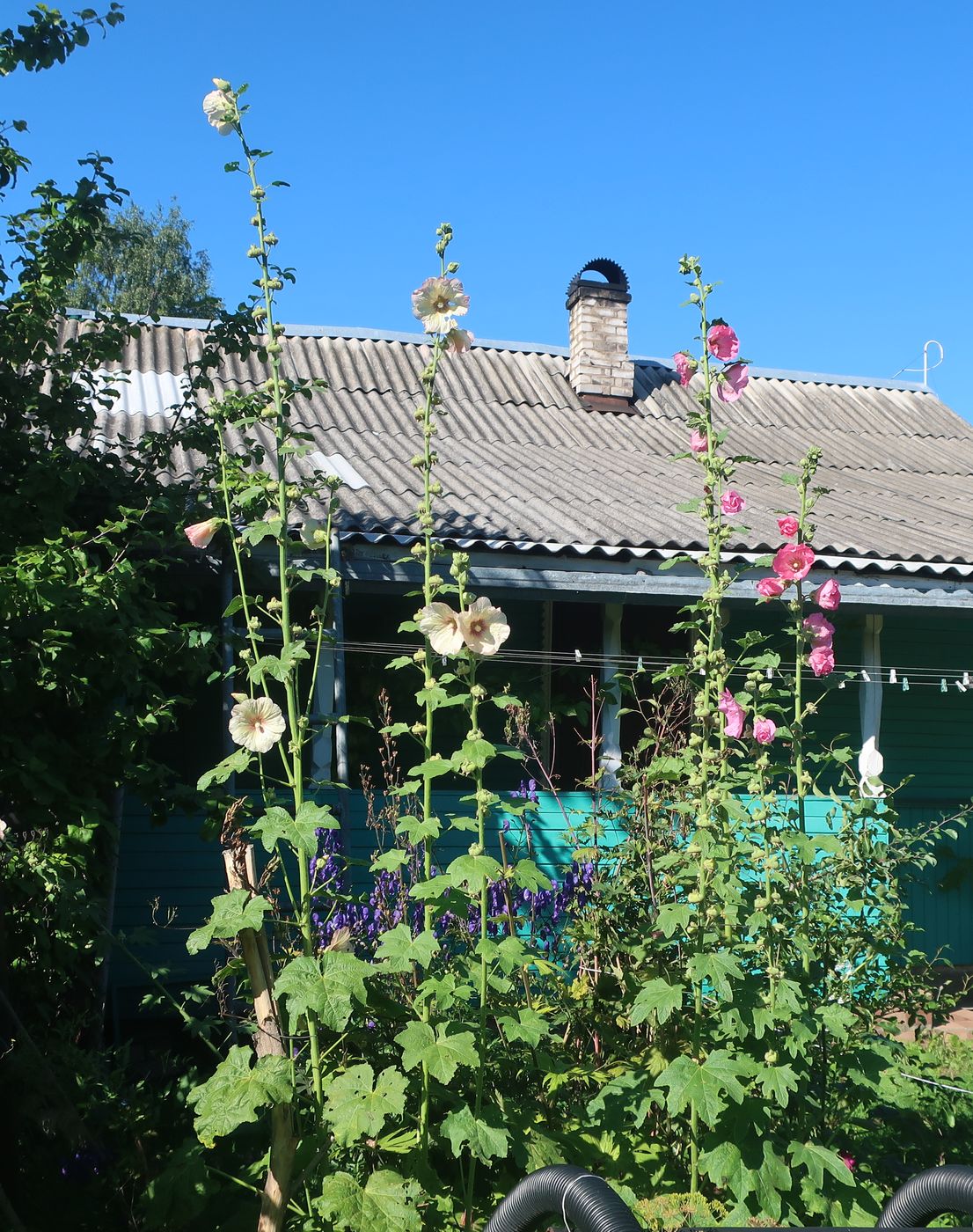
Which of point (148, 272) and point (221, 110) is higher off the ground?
point (148, 272)

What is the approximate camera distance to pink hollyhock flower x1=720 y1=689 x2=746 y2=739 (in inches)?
134

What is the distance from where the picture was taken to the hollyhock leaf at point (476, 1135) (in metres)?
2.82

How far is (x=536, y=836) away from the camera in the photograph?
22.5ft

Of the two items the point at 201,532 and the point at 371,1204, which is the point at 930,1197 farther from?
the point at 201,532

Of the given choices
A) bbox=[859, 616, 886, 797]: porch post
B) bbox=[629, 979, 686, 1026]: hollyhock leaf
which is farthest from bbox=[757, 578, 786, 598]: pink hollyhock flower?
bbox=[859, 616, 886, 797]: porch post

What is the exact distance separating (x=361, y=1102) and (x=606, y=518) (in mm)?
5014

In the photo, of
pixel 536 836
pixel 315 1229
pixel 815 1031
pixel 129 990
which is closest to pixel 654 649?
pixel 536 836

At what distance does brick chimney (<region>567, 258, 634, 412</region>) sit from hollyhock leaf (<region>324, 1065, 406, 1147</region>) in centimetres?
899

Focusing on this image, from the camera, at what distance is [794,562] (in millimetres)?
3594

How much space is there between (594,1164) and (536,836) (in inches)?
140

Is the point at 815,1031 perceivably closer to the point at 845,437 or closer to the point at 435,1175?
the point at 435,1175

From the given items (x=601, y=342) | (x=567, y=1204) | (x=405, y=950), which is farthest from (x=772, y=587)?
(x=601, y=342)

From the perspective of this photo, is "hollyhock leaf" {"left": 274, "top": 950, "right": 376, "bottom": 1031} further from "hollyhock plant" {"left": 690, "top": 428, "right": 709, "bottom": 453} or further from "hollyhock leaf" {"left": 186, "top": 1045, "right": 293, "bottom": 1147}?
"hollyhock plant" {"left": 690, "top": 428, "right": 709, "bottom": 453}

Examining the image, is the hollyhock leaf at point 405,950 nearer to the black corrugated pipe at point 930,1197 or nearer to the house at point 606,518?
the black corrugated pipe at point 930,1197
